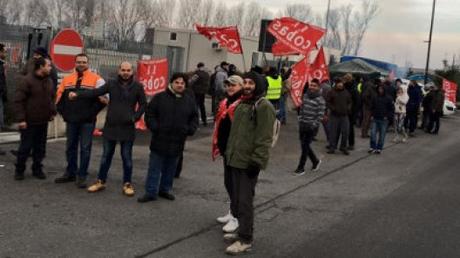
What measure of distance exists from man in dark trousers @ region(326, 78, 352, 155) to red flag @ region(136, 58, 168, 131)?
367cm

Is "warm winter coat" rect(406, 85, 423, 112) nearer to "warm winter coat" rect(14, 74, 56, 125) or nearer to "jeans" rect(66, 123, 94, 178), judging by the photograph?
"jeans" rect(66, 123, 94, 178)

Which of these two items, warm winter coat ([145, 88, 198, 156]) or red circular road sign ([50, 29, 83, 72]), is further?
red circular road sign ([50, 29, 83, 72])

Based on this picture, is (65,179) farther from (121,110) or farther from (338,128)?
(338,128)

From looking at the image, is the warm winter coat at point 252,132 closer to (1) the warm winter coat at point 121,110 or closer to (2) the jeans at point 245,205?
(2) the jeans at point 245,205

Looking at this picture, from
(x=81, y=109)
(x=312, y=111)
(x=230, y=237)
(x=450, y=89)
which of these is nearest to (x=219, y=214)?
(x=230, y=237)

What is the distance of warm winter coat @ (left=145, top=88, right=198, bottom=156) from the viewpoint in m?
7.73

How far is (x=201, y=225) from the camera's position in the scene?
23.1 ft

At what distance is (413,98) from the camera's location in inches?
772

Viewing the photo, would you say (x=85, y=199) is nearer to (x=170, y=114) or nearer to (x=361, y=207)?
(x=170, y=114)

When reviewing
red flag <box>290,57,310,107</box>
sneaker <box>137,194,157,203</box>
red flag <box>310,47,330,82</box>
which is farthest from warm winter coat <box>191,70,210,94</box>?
sneaker <box>137,194,157,203</box>

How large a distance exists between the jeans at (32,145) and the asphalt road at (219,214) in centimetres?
25

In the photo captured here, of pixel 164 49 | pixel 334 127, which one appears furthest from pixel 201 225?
pixel 164 49

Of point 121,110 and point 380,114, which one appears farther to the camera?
point 380,114

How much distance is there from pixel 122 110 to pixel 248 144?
238cm
